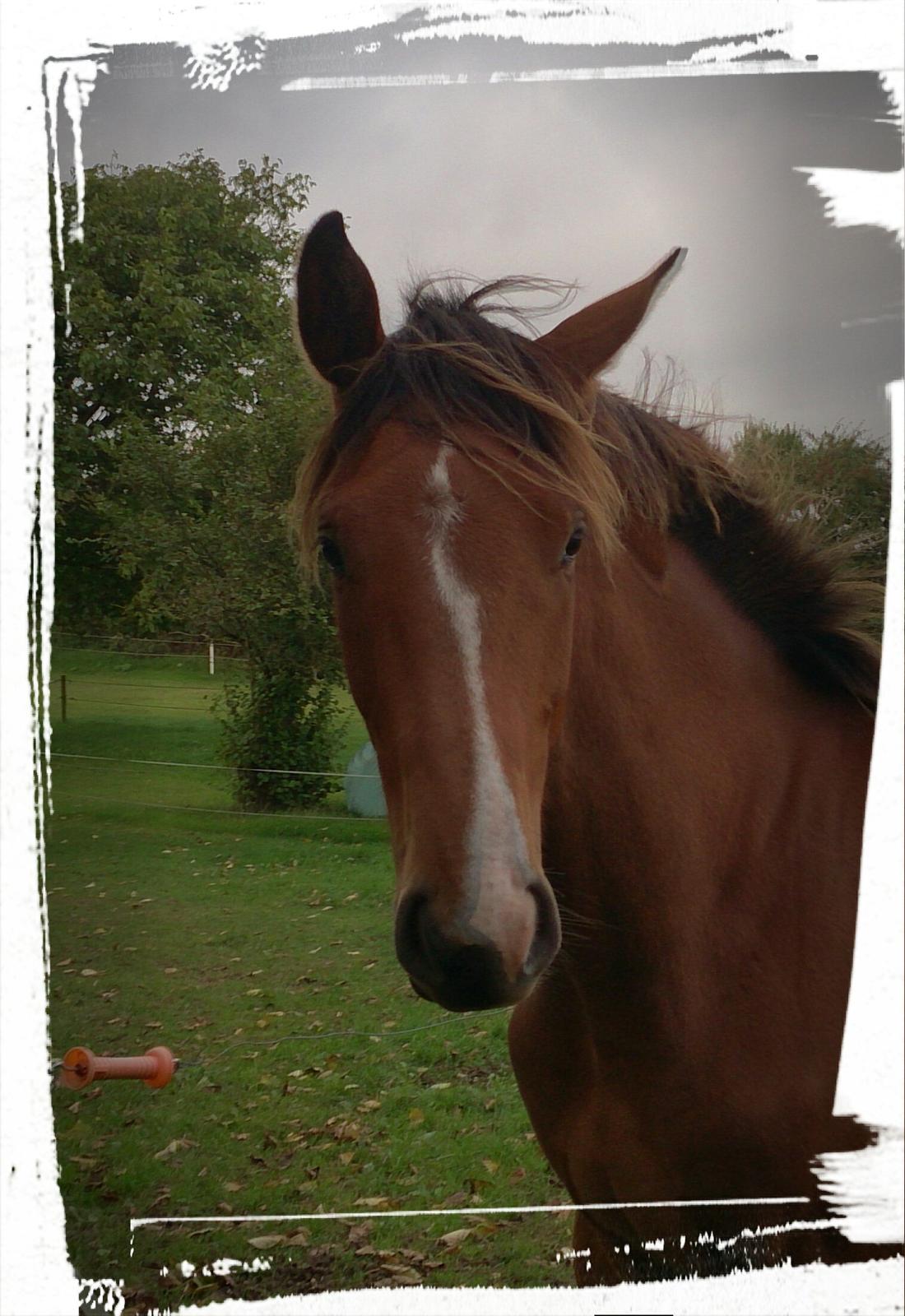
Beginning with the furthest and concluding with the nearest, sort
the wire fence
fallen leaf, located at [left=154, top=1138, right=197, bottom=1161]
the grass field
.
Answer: fallen leaf, located at [left=154, top=1138, right=197, bottom=1161] < the wire fence < the grass field

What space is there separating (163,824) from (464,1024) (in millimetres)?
859

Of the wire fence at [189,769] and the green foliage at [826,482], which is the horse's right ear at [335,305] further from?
the wire fence at [189,769]

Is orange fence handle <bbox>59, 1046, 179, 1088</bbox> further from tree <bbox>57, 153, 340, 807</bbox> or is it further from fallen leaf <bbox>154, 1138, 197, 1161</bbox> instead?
tree <bbox>57, 153, 340, 807</bbox>

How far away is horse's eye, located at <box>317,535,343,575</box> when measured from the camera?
0.88m

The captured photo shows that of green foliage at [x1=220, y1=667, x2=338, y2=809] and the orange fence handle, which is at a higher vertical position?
green foliage at [x1=220, y1=667, x2=338, y2=809]

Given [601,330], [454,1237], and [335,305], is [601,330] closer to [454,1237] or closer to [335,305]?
[335,305]

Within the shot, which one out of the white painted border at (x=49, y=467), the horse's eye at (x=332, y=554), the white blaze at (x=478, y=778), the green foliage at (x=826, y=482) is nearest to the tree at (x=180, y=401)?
the white painted border at (x=49, y=467)

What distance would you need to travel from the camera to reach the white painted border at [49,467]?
0.96m

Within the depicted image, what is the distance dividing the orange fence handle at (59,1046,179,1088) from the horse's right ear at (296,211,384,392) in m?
0.91

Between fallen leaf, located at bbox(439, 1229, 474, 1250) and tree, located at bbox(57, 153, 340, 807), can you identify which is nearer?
tree, located at bbox(57, 153, 340, 807)

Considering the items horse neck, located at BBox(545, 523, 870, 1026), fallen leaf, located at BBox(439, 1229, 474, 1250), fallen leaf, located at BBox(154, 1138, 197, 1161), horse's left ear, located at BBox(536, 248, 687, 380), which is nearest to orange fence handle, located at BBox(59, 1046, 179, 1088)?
fallen leaf, located at BBox(154, 1138, 197, 1161)

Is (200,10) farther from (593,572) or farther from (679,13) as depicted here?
(593,572)

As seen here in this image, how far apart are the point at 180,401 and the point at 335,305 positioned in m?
0.45

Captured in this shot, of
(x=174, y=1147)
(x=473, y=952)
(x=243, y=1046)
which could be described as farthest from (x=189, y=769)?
(x=473, y=952)
